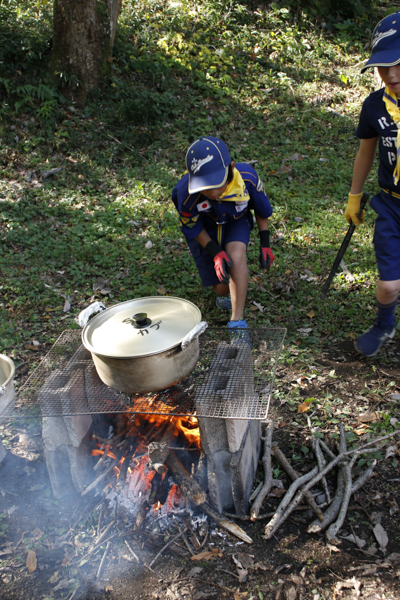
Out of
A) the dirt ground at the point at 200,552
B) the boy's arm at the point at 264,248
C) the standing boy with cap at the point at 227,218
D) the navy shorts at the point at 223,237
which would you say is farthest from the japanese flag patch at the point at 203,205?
the dirt ground at the point at 200,552

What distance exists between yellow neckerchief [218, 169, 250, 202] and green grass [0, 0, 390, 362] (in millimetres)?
1428

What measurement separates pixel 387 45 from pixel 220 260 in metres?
2.02

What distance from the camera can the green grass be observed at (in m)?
5.40

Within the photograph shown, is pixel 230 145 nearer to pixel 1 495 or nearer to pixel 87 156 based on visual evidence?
pixel 87 156

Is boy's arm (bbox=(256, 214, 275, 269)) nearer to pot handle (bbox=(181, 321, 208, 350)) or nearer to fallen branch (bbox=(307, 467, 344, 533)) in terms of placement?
pot handle (bbox=(181, 321, 208, 350))

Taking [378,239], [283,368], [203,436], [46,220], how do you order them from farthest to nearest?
[46,220], [283,368], [378,239], [203,436]

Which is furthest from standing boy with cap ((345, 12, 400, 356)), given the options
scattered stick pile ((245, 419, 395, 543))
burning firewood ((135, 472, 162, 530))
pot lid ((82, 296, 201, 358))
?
burning firewood ((135, 472, 162, 530))

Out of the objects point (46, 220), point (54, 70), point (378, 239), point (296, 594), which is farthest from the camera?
point (54, 70)

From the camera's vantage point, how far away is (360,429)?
11.3 feet

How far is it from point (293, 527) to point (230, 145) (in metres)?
6.97

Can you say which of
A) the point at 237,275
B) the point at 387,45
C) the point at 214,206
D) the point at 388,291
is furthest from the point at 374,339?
the point at 387,45

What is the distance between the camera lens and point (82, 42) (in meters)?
8.55

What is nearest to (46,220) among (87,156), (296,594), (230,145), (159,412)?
(87,156)

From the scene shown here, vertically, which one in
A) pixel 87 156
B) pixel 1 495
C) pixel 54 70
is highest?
pixel 54 70
